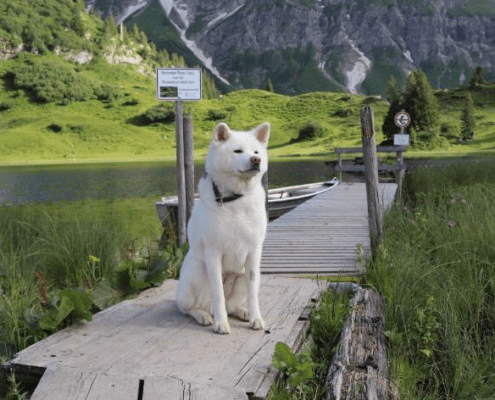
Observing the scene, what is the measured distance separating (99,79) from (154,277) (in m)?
166

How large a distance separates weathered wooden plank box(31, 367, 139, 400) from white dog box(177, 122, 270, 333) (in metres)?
1.00

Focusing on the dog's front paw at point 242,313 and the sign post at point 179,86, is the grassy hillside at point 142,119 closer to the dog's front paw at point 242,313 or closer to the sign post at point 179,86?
the sign post at point 179,86

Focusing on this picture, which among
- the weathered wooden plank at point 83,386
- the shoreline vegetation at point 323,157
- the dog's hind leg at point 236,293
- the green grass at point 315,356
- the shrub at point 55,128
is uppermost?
the shrub at point 55,128

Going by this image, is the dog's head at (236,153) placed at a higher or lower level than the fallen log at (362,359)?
higher

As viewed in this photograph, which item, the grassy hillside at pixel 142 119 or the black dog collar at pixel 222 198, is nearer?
the black dog collar at pixel 222 198

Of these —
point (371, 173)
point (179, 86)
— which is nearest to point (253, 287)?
point (371, 173)

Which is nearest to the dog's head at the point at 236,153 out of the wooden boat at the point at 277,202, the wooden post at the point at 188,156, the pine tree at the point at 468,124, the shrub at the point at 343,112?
the wooden post at the point at 188,156

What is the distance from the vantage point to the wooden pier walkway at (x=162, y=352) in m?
3.02

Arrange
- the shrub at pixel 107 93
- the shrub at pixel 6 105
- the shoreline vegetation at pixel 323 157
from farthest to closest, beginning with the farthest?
the shrub at pixel 107 93
the shrub at pixel 6 105
the shoreline vegetation at pixel 323 157

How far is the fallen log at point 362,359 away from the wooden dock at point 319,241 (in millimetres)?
1524

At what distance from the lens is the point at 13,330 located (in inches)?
166

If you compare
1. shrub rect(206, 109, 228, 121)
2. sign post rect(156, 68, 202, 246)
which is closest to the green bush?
shrub rect(206, 109, 228, 121)

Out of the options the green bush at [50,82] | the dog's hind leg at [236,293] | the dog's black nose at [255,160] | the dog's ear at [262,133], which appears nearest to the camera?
the dog's black nose at [255,160]

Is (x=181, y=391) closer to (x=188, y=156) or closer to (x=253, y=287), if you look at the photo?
(x=253, y=287)
